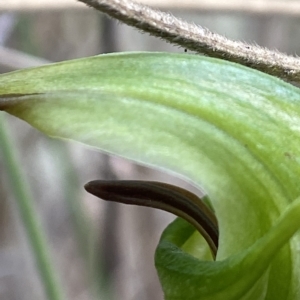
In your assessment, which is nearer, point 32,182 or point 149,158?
point 149,158

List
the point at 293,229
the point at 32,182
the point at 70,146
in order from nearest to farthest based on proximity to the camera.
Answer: the point at 293,229 → the point at 70,146 → the point at 32,182

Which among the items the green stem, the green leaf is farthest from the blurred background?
the green leaf

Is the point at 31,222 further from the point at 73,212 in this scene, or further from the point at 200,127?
the point at 200,127

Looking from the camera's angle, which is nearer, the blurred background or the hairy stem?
the hairy stem

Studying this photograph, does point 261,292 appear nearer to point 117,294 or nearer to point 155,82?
point 155,82

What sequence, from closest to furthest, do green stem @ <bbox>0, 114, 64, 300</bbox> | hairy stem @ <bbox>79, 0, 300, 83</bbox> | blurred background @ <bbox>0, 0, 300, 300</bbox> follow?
hairy stem @ <bbox>79, 0, 300, 83</bbox> < green stem @ <bbox>0, 114, 64, 300</bbox> < blurred background @ <bbox>0, 0, 300, 300</bbox>

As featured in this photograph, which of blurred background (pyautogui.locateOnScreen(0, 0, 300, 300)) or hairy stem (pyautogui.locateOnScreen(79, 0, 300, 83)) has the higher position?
blurred background (pyautogui.locateOnScreen(0, 0, 300, 300))

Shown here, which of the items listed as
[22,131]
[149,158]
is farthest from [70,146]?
[149,158]

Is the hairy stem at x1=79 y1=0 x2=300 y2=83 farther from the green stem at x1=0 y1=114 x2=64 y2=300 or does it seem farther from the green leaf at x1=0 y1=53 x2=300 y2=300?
the green stem at x1=0 y1=114 x2=64 y2=300
